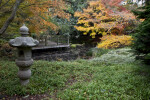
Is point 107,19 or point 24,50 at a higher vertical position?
point 107,19

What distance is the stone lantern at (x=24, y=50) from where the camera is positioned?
3.54 metres

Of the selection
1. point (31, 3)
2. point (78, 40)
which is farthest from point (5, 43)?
point (78, 40)

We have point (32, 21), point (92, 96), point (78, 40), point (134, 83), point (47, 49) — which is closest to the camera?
point (92, 96)

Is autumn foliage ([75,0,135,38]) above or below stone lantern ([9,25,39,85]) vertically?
above

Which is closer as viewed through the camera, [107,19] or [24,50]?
[24,50]

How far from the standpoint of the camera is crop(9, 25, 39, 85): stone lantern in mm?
3544

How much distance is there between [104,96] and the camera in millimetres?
3223

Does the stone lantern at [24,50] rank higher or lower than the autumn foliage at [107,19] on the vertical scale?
lower

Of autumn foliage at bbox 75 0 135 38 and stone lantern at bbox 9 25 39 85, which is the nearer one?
stone lantern at bbox 9 25 39 85

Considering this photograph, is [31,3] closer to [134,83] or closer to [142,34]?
[142,34]

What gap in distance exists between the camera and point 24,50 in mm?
3744

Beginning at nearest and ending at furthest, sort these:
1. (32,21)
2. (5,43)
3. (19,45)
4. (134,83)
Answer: (19,45) → (134,83) → (32,21) → (5,43)

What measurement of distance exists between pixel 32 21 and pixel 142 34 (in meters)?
5.35

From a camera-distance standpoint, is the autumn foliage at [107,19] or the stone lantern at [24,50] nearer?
the stone lantern at [24,50]
